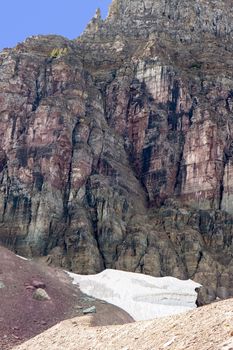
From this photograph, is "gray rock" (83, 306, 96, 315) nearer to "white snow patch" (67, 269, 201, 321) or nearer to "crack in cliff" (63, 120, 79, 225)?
"white snow patch" (67, 269, 201, 321)

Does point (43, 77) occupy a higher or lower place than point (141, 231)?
higher

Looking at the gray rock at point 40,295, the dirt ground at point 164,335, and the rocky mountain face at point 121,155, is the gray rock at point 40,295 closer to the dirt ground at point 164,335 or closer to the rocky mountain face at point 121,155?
the rocky mountain face at point 121,155

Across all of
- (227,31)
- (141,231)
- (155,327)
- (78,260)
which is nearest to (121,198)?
(141,231)

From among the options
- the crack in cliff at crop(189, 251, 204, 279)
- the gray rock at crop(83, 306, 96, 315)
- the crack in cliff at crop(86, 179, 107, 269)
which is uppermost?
the crack in cliff at crop(86, 179, 107, 269)

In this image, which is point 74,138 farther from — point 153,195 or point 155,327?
point 155,327

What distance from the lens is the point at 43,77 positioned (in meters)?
105

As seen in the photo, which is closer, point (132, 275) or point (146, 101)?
point (132, 275)

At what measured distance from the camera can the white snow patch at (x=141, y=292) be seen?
61.6 meters

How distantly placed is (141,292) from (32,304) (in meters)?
19.9

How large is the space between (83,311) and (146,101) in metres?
63.2

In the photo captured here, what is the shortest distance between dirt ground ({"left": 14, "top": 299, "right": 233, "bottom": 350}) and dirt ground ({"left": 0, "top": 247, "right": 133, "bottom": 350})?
1233 cm

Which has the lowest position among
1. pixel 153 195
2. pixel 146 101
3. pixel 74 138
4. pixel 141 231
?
pixel 141 231

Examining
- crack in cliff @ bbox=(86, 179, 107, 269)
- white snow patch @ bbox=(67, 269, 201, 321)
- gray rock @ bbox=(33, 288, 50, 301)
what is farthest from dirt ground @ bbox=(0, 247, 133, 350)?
crack in cliff @ bbox=(86, 179, 107, 269)

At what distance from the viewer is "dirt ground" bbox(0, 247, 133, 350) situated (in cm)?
4280
